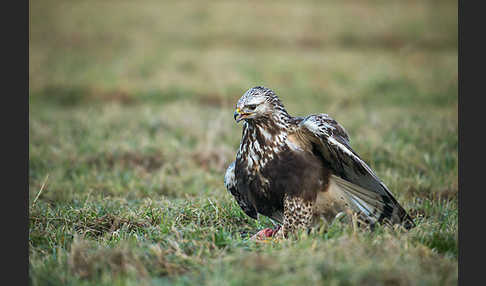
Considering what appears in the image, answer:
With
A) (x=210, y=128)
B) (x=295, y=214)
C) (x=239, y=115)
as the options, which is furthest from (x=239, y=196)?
(x=210, y=128)

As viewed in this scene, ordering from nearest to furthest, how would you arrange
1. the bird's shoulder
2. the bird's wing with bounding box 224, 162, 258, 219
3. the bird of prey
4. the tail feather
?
the bird's shoulder → the bird of prey → the tail feather → the bird's wing with bounding box 224, 162, 258, 219

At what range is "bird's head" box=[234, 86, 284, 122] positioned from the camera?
4039 mm

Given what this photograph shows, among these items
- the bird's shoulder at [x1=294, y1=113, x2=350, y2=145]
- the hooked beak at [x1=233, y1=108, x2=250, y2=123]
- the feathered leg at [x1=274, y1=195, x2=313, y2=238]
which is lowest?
the feathered leg at [x1=274, y1=195, x2=313, y2=238]

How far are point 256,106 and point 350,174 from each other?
960 mm

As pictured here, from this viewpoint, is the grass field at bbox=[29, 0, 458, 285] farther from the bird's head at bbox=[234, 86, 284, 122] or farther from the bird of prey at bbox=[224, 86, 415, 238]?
the bird's head at bbox=[234, 86, 284, 122]

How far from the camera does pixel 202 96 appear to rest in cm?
1109

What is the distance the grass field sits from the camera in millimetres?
3334

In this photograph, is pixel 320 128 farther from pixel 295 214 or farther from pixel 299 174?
pixel 295 214

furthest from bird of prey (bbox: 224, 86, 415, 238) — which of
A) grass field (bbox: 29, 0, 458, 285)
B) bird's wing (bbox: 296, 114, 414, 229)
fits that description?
grass field (bbox: 29, 0, 458, 285)

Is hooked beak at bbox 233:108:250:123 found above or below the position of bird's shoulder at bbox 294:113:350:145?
above

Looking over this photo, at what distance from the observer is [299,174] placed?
4.04 m

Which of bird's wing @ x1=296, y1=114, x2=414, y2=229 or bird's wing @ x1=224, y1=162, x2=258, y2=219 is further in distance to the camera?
bird's wing @ x1=224, y1=162, x2=258, y2=219

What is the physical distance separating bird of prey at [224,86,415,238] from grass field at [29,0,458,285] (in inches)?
11.1

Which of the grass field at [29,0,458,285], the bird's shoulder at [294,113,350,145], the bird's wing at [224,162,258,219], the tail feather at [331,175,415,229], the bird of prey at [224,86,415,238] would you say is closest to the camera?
the grass field at [29,0,458,285]
